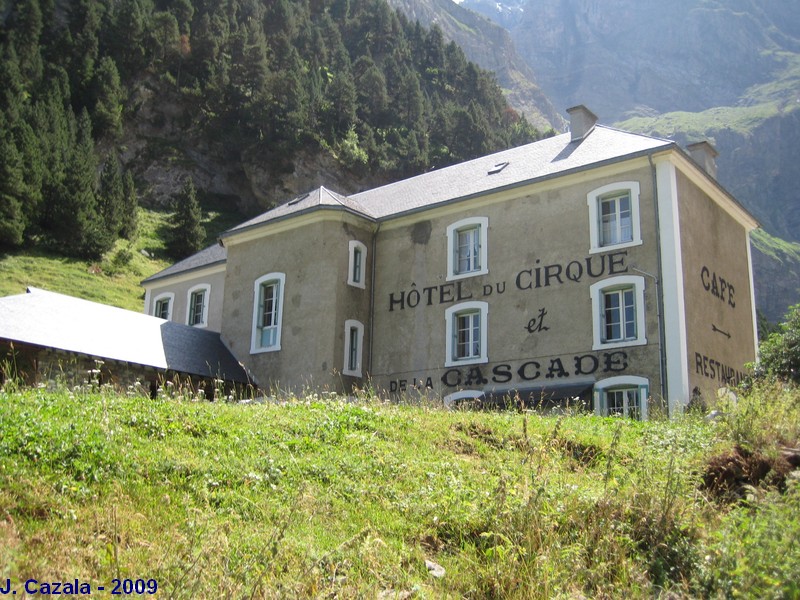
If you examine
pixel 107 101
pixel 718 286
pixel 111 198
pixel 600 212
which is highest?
pixel 107 101

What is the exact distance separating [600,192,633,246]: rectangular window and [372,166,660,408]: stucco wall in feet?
1.14

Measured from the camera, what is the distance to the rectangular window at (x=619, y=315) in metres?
17.1

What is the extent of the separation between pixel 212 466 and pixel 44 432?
5.00 feet

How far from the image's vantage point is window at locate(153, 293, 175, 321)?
2919cm

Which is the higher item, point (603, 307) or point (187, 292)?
point (187, 292)

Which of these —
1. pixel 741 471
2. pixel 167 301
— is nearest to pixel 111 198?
pixel 167 301

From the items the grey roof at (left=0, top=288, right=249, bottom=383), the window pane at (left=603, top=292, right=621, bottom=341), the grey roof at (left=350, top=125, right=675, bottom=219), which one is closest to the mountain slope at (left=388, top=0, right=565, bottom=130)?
the grey roof at (left=350, top=125, right=675, bottom=219)

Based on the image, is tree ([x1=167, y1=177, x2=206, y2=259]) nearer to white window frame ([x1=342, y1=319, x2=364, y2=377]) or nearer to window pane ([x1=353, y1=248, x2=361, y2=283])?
window pane ([x1=353, y1=248, x2=361, y2=283])

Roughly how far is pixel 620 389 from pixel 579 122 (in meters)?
7.68

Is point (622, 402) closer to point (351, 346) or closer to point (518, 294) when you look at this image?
point (518, 294)

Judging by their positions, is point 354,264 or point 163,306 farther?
point 163,306

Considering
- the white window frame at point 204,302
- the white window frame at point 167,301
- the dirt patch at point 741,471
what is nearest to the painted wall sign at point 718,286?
the dirt patch at point 741,471

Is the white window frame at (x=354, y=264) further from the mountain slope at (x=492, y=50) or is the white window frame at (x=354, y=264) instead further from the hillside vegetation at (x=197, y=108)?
the mountain slope at (x=492, y=50)

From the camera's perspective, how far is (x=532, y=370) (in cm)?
1808
